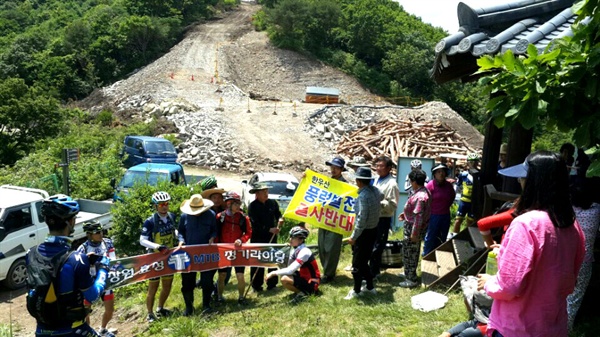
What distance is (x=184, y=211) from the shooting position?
6.75 metres

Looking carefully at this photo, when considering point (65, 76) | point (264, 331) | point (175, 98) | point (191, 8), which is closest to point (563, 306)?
point (264, 331)

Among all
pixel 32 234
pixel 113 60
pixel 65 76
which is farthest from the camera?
pixel 113 60

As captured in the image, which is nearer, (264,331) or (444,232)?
(264,331)

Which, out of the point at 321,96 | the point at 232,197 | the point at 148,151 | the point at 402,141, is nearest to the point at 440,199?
the point at 232,197

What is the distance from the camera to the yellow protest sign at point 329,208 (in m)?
7.46

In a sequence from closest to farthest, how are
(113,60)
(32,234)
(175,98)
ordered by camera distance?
1. (32,234)
2. (175,98)
3. (113,60)

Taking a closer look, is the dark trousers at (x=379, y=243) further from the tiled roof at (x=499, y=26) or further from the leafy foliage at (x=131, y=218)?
the leafy foliage at (x=131, y=218)

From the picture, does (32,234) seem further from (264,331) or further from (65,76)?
(65,76)

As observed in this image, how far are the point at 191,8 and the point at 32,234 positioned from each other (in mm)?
62526

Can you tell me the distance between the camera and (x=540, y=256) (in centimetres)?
280

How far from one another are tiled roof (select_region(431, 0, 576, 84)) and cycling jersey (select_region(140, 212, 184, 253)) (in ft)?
13.7

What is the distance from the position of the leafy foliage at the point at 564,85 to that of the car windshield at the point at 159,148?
61.8 feet

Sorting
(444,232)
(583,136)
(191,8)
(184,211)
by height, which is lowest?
(444,232)

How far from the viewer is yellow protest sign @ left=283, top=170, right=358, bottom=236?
294 inches
